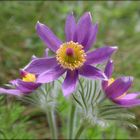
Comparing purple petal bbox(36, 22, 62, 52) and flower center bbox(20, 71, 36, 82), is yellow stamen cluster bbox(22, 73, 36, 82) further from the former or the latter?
purple petal bbox(36, 22, 62, 52)

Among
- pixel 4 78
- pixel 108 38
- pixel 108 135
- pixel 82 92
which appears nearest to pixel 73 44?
pixel 82 92

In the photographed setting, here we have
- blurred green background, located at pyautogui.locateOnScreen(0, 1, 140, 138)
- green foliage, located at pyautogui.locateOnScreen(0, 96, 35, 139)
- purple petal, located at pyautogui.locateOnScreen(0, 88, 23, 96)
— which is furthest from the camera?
blurred green background, located at pyautogui.locateOnScreen(0, 1, 140, 138)

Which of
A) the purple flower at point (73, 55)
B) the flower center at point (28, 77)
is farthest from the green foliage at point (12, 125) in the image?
the purple flower at point (73, 55)

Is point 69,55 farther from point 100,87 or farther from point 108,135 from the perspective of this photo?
point 108,135

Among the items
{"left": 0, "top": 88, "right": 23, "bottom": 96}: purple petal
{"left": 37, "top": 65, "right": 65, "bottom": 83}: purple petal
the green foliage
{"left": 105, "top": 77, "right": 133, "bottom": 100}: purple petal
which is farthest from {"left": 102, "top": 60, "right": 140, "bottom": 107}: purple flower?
the green foliage

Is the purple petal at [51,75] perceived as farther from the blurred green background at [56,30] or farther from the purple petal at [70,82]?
the blurred green background at [56,30]

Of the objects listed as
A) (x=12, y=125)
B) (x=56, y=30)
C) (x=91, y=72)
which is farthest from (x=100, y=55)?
(x=56, y=30)

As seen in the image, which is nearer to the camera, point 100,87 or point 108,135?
point 100,87
